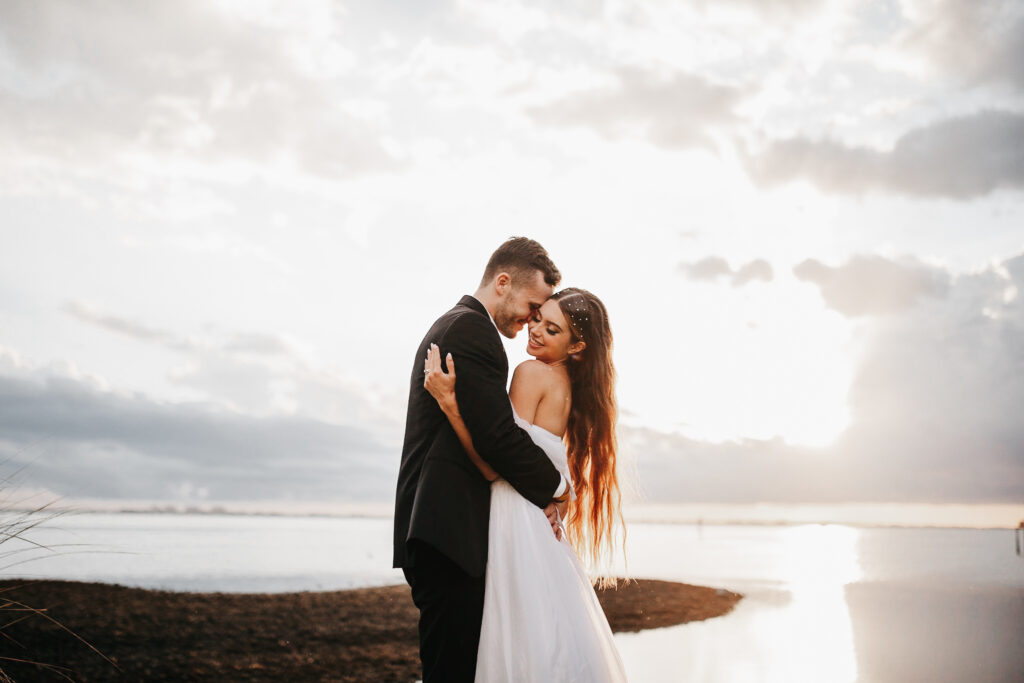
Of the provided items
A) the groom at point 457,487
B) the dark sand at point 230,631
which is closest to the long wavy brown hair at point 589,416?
the groom at point 457,487

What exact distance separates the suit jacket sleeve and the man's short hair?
53 cm

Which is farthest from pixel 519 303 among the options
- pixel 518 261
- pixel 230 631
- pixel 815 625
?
pixel 815 625

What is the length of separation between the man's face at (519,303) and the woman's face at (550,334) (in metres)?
0.05

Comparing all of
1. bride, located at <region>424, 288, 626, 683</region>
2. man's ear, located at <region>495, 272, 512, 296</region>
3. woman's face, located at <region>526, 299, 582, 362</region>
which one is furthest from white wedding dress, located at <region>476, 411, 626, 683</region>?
man's ear, located at <region>495, 272, 512, 296</region>

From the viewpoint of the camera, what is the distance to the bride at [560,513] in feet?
10.4

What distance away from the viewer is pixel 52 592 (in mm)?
15047

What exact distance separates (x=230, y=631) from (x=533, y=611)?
36.3ft

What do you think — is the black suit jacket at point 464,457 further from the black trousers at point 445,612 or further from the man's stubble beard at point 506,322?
the man's stubble beard at point 506,322

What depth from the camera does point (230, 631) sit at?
40.9 feet

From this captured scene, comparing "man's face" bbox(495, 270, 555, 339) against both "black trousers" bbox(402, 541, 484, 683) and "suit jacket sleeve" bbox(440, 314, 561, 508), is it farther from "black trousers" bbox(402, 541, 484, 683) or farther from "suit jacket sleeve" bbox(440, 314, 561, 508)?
"black trousers" bbox(402, 541, 484, 683)

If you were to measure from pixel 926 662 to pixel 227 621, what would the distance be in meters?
11.2

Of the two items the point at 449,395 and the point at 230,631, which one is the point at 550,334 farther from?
the point at 230,631

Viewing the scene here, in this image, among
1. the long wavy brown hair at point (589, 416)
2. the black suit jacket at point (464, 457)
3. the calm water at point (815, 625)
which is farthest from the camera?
the calm water at point (815, 625)

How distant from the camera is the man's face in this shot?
12.7ft
